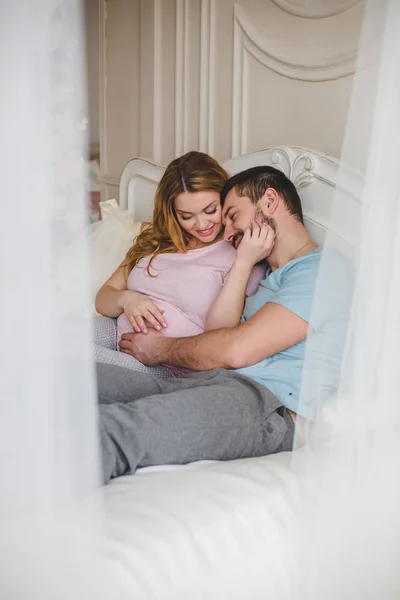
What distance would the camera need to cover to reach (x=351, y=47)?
198 cm

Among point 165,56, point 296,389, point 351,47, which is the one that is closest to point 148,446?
point 296,389

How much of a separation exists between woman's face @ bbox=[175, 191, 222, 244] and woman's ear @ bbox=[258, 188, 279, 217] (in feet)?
0.56

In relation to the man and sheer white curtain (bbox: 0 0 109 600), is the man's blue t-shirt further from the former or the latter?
sheer white curtain (bbox: 0 0 109 600)

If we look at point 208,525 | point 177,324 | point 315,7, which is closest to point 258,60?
point 315,7

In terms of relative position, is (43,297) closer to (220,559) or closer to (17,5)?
(17,5)

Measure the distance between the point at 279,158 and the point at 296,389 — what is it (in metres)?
0.64

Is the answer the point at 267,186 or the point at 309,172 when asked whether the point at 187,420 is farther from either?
the point at 309,172

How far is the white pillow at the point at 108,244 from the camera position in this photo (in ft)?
7.45

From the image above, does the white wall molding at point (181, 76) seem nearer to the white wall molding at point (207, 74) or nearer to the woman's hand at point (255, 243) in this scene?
the white wall molding at point (207, 74)

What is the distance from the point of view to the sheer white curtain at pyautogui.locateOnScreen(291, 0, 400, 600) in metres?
1.12

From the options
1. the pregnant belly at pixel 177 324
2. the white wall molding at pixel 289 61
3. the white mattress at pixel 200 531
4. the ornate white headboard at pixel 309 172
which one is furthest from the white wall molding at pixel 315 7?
the white mattress at pixel 200 531

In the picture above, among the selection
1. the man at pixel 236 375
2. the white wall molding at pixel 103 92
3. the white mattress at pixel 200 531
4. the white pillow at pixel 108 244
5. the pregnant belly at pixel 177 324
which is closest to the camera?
the white mattress at pixel 200 531

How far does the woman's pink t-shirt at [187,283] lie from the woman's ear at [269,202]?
0.59 feet

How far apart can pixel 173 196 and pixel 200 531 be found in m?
1.02
